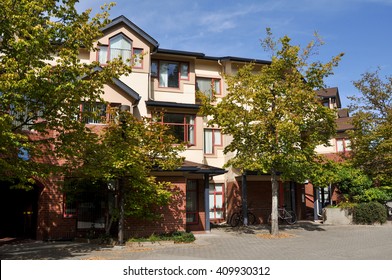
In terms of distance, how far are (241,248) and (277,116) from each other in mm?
6703

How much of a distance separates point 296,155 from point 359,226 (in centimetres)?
847

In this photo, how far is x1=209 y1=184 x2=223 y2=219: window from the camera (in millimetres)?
26125

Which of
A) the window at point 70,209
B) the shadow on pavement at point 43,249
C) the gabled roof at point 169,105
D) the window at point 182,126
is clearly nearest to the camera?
the shadow on pavement at point 43,249

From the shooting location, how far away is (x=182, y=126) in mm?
22984

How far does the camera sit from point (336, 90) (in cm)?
4584

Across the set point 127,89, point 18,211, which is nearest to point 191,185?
point 127,89

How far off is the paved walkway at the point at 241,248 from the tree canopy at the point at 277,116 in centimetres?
227

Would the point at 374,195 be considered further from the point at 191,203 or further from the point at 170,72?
the point at 170,72

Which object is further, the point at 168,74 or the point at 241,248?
the point at 168,74

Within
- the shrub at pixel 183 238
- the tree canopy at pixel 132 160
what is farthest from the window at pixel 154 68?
the shrub at pixel 183 238

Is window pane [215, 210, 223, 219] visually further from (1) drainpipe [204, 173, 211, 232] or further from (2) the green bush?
(2) the green bush

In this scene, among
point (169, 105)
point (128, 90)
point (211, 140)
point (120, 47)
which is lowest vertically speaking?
point (211, 140)

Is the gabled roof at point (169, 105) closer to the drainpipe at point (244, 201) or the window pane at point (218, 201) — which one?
the drainpipe at point (244, 201)

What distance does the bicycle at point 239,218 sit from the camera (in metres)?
24.0
